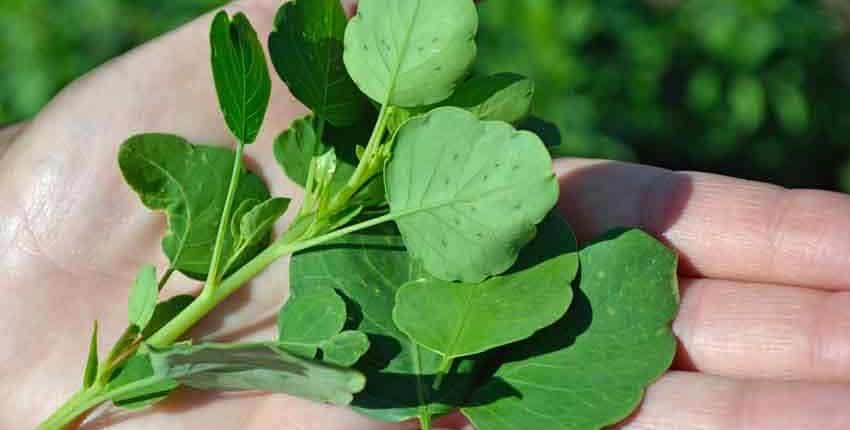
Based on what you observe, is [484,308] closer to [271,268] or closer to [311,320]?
[311,320]

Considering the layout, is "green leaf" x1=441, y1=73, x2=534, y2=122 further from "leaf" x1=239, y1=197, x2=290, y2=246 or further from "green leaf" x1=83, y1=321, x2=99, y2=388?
"green leaf" x1=83, y1=321, x2=99, y2=388

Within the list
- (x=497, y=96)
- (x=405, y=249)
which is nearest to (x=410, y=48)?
(x=497, y=96)

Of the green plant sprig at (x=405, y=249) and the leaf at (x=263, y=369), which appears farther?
the green plant sprig at (x=405, y=249)

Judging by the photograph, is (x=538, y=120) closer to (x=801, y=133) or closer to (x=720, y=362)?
(x=720, y=362)

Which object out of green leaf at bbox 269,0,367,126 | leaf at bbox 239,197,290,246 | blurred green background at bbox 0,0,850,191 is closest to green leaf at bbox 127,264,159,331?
leaf at bbox 239,197,290,246

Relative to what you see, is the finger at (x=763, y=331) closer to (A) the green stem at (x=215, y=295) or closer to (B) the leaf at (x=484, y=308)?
(B) the leaf at (x=484, y=308)

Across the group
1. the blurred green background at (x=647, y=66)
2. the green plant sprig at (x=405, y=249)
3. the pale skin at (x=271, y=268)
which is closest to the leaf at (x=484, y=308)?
the green plant sprig at (x=405, y=249)
